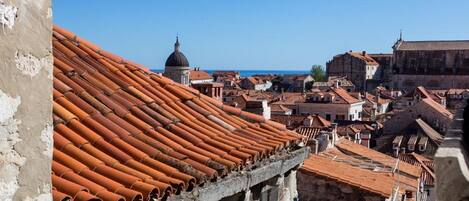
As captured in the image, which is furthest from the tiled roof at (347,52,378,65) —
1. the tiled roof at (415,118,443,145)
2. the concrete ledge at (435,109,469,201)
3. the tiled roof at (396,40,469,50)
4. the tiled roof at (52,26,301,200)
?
the concrete ledge at (435,109,469,201)

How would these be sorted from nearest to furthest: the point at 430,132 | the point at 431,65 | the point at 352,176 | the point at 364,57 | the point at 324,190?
the point at 324,190 → the point at 352,176 → the point at 430,132 → the point at 431,65 → the point at 364,57


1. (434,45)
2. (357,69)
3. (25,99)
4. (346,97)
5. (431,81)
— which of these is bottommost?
(346,97)

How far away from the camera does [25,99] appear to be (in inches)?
94.7

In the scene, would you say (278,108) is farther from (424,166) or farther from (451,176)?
(451,176)

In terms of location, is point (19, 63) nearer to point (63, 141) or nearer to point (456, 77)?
point (63, 141)

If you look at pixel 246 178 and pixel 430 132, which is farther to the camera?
pixel 430 132

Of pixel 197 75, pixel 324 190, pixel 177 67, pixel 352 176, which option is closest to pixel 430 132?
pixel 177 67

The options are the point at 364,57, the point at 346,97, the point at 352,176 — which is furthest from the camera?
the point at 364,57

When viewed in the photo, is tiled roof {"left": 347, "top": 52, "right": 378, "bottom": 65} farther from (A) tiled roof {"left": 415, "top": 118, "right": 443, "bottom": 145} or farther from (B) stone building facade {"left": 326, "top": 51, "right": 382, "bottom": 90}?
(A) tiled roof {"left": 415, "top": 118, "right": 443, "bottom": 145}

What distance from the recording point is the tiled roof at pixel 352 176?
1059 cm

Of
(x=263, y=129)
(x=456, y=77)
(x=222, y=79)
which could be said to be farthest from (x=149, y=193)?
(x=222, y=79)

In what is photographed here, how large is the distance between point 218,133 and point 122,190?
6.60 feet

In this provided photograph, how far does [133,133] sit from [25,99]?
6.85ft

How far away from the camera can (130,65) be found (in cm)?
589
